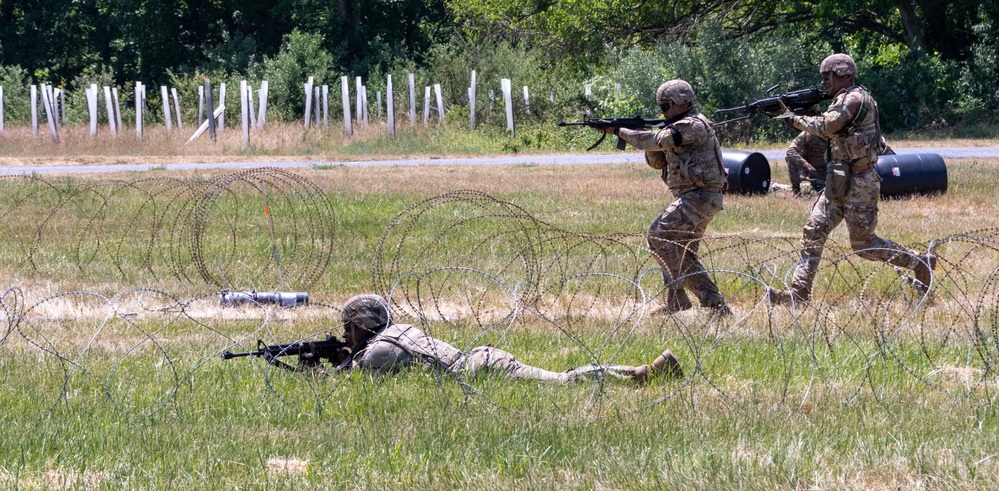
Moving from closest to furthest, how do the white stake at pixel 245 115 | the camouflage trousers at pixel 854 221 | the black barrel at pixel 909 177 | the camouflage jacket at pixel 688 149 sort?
the camouflage jacket at pixel 688 149, the camouflage trousers at pixel 854 221, the black barrel at pixel 909 177, the white stake at pixel 245 115

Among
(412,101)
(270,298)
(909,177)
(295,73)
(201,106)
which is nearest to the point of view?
(270,298)

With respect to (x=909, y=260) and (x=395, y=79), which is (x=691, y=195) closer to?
(x=909, y=260)

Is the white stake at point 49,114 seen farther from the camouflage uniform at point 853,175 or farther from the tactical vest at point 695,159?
the camouflage uniform at point 853,175

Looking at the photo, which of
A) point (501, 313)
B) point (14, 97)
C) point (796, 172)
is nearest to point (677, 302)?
point (501, 313)

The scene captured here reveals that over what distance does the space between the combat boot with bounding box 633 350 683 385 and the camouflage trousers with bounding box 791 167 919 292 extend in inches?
105

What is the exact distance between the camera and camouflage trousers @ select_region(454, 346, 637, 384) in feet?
21.6

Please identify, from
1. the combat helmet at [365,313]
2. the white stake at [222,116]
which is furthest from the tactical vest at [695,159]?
the white stake at [222,116]

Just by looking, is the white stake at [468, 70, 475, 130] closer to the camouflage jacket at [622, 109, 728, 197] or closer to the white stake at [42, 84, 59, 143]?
the white stake at [42, 84, 59, 143]

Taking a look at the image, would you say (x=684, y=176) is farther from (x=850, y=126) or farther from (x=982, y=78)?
(x=982, y=78)

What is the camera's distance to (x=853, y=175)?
29.1 ft

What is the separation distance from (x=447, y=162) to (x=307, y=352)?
17807 mm

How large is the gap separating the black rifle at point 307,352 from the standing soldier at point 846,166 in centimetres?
356

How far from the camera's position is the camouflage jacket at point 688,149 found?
8555 millimetres

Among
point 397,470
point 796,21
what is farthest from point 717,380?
point 796,21
